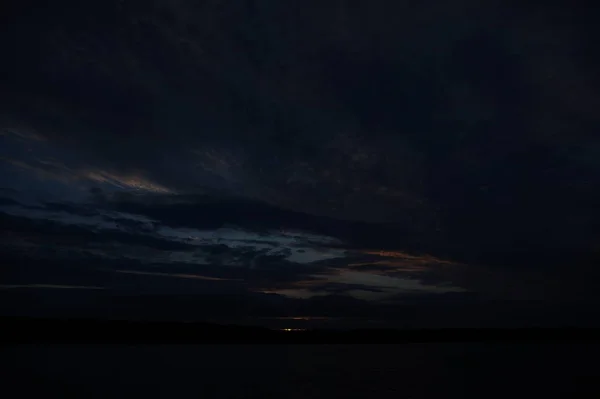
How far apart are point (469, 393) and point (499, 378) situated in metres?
30.1

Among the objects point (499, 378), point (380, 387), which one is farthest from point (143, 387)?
point (499, 378)

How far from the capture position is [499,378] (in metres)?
95.8

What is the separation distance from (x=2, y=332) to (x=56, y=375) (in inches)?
5542

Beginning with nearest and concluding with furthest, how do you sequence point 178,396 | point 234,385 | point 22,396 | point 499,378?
point 22,396 < point 178,396 < point 234,385 < point 499,378

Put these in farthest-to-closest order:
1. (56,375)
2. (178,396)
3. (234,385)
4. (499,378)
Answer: (499,378) → (56,375) → (234,385) → (178,396)

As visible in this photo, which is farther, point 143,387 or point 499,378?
point 499,378

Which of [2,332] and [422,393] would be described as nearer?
[422,393]

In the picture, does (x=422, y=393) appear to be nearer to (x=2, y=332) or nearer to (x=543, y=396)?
(x=543, y=396)

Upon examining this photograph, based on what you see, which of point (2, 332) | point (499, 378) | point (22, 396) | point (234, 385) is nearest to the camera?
point (22, 396)

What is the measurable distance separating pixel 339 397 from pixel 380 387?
47.4 feet

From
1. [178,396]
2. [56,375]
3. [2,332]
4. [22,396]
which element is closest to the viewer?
[22,396]

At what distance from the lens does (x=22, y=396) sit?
56.0 meters

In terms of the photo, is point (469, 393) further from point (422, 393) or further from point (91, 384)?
point (91, 384)

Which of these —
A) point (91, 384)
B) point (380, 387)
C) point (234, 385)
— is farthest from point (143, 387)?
point (380, 387)
